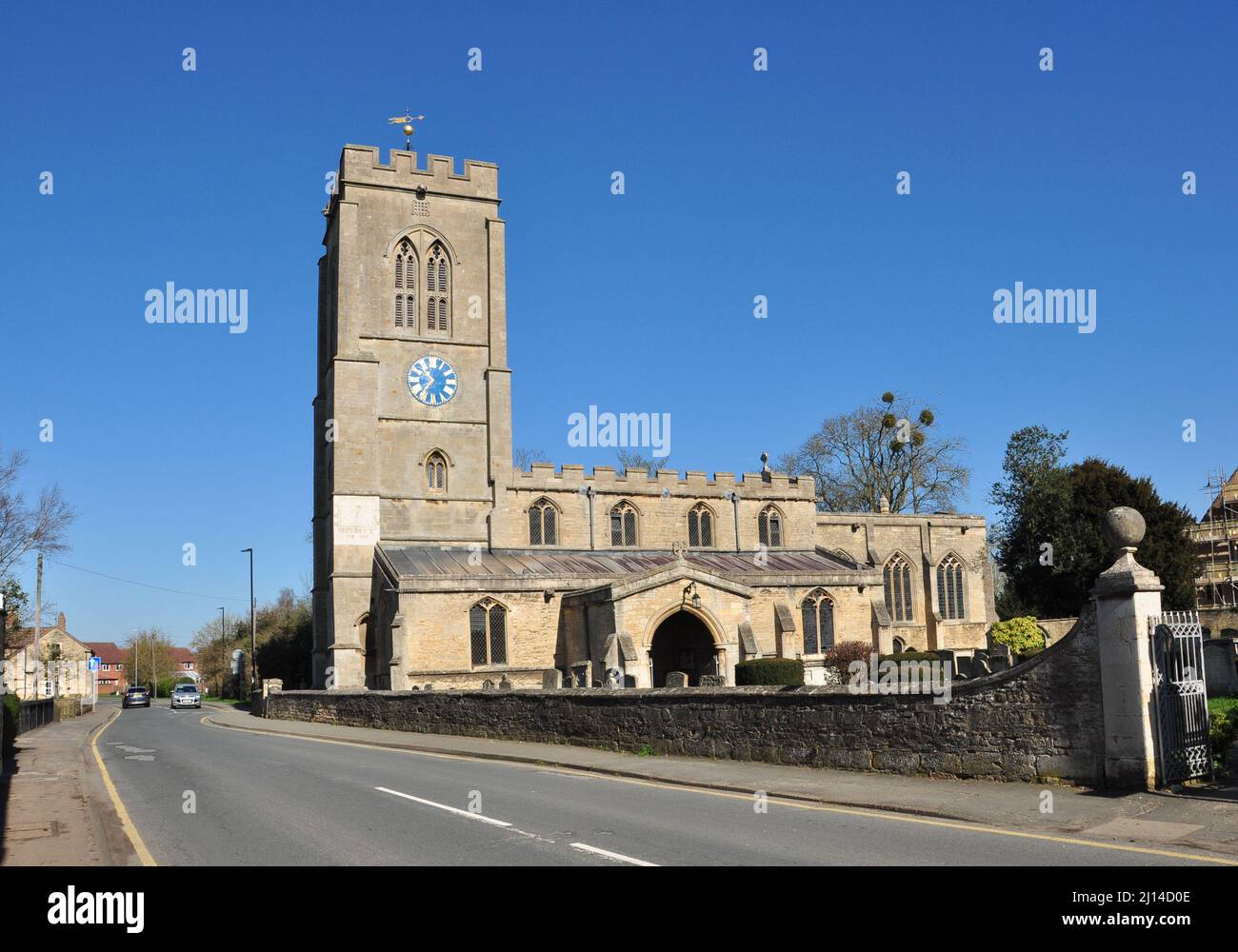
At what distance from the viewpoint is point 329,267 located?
4834 cm

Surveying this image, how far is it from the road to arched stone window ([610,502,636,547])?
90.5 ft

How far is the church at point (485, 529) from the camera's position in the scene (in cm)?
3744

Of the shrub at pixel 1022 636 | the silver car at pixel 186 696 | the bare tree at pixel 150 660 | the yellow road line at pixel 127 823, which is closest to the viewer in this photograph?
the yellow road line at pixel 127 823

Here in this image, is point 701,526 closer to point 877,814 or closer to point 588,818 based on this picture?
point 877,814

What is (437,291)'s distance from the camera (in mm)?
45906

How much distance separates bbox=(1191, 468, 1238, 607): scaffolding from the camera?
2491 inches

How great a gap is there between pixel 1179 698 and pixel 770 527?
36581 mm

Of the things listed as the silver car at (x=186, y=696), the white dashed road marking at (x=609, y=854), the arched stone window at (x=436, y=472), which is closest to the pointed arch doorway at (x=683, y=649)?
the arched stone window at (x=436, y=472)

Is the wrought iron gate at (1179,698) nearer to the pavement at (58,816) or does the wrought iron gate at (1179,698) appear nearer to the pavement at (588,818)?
the pavement at (588,818)

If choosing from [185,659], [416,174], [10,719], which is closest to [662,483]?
[416,174]

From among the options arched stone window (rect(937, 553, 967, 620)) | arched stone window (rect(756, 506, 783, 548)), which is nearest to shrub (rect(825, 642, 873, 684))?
arched stone window (rect(756, 506, 783, 548))

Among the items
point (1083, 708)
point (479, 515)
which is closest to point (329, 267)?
point (479, 515)

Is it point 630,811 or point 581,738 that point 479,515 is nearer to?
point 581,738

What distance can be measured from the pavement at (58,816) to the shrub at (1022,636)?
26.1 meters
